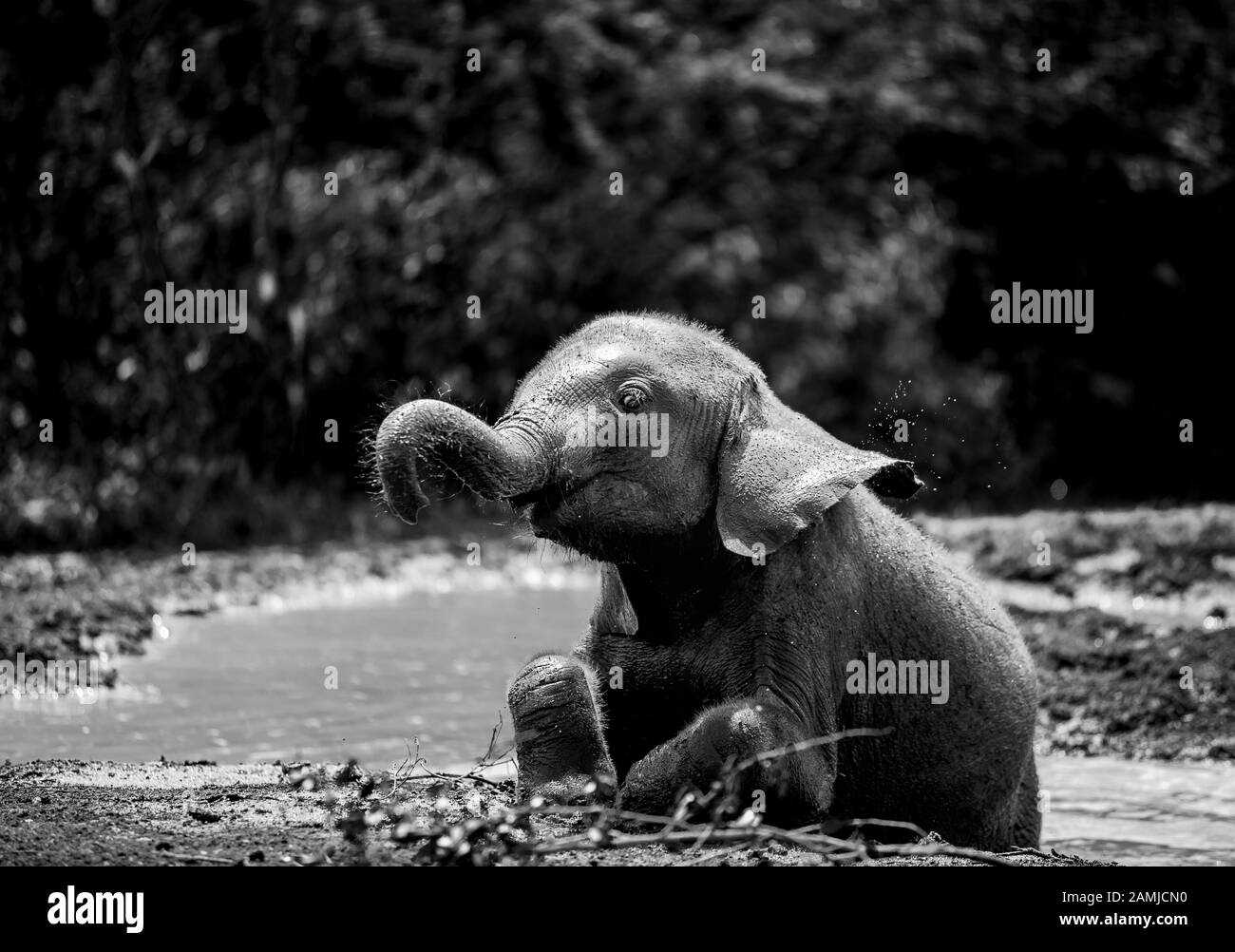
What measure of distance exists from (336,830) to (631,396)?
156 centimetres

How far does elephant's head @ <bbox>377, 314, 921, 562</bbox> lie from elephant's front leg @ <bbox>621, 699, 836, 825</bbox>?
512 mm

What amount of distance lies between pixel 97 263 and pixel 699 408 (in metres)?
12.2

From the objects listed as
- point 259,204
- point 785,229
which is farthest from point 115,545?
point 785,229

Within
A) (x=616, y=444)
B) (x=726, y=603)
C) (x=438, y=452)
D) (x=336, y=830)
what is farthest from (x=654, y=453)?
(x=336, y=830)

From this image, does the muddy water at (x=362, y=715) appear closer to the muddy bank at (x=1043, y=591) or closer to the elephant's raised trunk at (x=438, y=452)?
the muddy bank at (x=1043, y=591)

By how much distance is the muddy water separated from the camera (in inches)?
307

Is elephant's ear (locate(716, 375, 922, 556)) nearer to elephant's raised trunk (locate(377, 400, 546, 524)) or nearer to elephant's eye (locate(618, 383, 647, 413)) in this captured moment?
elephant's eye (locate(618, 383, 647, 413))

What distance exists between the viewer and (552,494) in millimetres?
5676

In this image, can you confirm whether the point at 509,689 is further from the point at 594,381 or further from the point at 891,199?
the point at 891,199

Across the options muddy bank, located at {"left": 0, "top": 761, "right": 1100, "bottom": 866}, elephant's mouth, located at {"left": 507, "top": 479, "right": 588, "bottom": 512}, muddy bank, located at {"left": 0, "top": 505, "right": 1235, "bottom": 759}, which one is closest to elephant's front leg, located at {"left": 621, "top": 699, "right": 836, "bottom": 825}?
muddy bank, located at {"left": 0, "top": 761, "right": 1100, "bottom": 866}

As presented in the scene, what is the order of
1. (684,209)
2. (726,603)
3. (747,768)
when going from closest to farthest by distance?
(747,768), (726,603), (684,209)

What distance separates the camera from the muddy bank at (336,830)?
4820 mm

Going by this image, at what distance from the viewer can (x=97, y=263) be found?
16891mm

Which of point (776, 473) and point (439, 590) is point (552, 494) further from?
point (439, 590)
